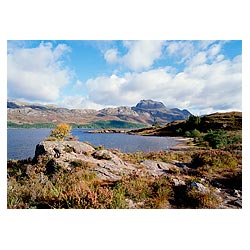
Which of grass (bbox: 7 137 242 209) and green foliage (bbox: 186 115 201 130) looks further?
green foliage (bbox: 186 115 201 130)

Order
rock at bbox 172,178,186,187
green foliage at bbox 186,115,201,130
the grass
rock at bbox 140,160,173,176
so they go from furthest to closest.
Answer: green foliage at bbox 186,115,201,130 < rock at bbox 140,160,173,176 < rock at bbox 172,178,186,187 < the grass

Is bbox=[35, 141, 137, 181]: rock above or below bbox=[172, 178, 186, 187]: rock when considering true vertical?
above

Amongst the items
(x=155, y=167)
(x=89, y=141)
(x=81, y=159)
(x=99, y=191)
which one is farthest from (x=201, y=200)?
(x=89, y=141)

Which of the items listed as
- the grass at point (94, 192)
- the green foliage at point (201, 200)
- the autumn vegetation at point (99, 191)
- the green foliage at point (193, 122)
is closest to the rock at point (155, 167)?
the autumn vegetation at point (99, 191)

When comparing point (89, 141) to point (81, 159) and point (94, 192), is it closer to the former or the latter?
point (81, 159)

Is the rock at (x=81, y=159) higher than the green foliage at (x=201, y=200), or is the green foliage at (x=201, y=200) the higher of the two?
the rock at (x=81, y=159)

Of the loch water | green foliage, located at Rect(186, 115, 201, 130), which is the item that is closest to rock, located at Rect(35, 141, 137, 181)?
the loch water

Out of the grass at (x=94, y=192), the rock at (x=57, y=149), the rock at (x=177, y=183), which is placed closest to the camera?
the grass at (x=94, y=192)

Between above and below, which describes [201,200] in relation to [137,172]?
below

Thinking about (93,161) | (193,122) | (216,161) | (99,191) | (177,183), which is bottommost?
(177,183)

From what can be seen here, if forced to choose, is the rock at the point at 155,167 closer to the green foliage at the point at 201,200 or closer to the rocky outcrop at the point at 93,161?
the rocky outcrop at the point at 93,161

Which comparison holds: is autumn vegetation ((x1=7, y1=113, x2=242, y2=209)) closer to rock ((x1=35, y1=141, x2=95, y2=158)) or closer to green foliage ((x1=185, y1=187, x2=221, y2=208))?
green foliage ((x1=185, y1=187, x2=221, y2=208))
